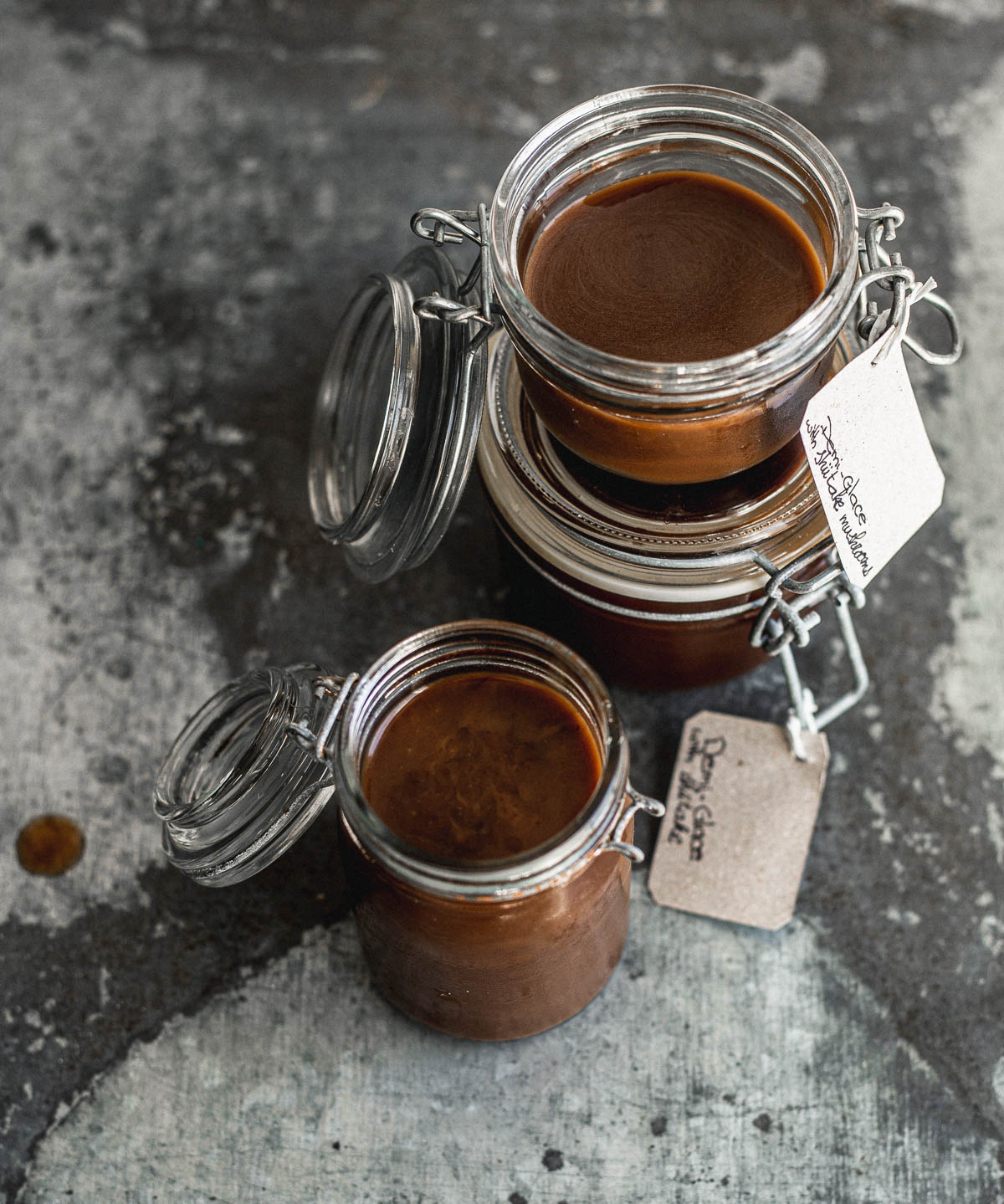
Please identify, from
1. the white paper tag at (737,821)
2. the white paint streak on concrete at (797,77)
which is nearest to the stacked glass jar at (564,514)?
the white paper tag at (737,821)

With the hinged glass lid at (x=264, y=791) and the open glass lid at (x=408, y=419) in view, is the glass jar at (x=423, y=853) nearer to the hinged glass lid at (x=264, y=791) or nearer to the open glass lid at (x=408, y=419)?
the hinged glass lid at (x=264, y=791)

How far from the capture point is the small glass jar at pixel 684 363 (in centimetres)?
94

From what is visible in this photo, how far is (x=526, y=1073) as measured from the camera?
1215mm

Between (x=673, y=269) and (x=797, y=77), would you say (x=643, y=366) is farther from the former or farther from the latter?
(x=797, y=77)

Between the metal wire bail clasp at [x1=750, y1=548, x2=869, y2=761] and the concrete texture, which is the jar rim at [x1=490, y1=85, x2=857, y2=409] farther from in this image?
the concrete texture

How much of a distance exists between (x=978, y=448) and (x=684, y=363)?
0.71m

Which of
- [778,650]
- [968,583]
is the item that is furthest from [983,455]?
[778,650]

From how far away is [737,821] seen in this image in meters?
1.29

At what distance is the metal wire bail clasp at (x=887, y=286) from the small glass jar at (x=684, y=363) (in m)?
0.04

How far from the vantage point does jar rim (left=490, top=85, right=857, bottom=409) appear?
3.04ft

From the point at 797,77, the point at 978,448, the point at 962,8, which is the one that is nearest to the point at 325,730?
the point at 978,448

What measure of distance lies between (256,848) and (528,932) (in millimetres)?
262

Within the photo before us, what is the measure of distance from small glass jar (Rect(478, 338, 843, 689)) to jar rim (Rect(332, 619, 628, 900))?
0.33 feet

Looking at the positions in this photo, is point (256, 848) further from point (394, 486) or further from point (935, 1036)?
point (935, 1036)
